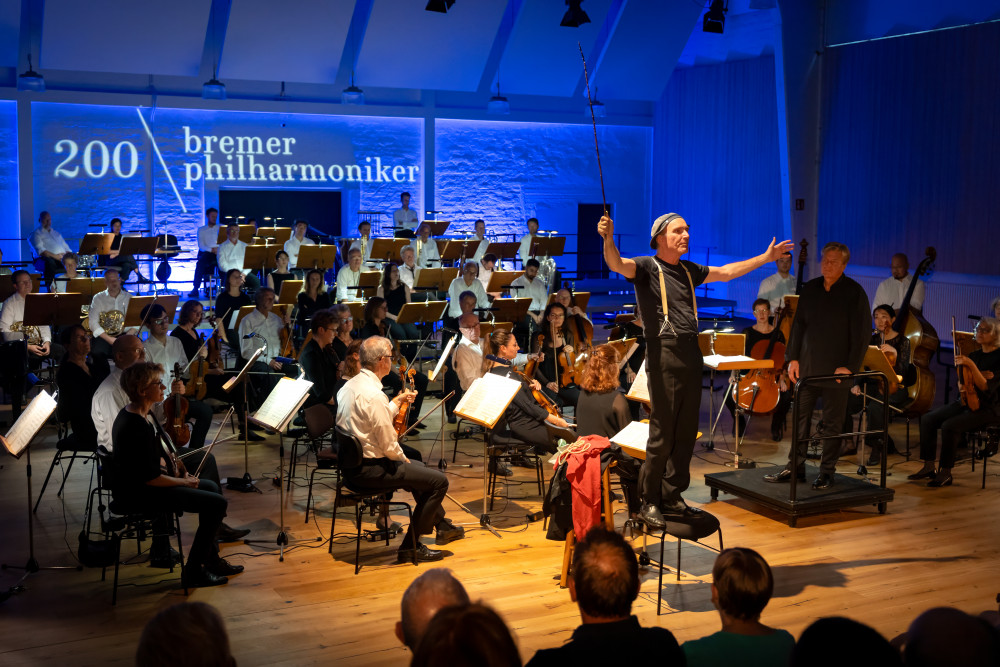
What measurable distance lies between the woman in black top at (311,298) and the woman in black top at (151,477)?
17.1ft

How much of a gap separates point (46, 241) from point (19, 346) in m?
6.36

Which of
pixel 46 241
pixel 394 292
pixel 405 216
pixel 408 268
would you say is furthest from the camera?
pixel 405 216

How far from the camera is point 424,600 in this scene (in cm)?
240

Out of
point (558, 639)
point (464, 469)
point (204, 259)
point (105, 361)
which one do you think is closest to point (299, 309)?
point (105, 361)

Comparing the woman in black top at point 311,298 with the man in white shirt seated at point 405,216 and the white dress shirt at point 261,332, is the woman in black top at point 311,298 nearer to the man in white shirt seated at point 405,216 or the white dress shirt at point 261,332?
the white dress shirt at point 261,332

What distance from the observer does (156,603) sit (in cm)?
479

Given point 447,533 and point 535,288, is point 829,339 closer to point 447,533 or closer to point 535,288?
point 447,533

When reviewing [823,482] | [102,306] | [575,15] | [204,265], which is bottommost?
[823,482]

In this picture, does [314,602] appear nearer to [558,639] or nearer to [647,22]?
[558,639]

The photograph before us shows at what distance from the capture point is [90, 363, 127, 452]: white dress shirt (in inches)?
208

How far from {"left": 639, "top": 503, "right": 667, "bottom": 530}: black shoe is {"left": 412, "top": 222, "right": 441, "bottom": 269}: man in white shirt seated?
31.3 ft

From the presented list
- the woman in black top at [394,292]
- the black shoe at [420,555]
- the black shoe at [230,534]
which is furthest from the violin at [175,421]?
the woman in black top at [394,292]

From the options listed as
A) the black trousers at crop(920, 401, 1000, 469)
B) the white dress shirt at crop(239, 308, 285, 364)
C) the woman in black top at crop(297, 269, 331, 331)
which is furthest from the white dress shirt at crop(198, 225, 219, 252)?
the black trousers at crop(920, 401, 1000, 469)

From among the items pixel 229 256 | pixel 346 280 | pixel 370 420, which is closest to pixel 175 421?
pixel 370 420
